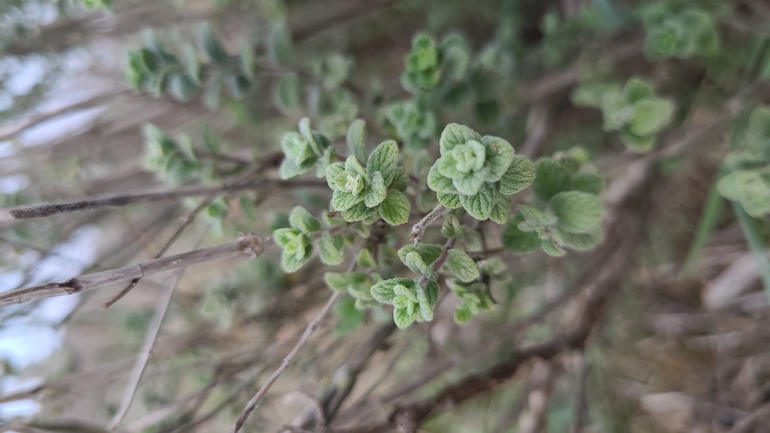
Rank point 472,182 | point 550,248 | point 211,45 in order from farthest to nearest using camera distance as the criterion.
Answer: point 211,45 → point 550,248 → point 472,182

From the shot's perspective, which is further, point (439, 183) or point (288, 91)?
point (288, 91)

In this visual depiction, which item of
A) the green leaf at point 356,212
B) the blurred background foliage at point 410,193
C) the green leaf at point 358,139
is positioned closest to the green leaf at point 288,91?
the blurred background foliage at point 410,193

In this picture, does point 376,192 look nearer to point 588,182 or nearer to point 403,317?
point 403,317

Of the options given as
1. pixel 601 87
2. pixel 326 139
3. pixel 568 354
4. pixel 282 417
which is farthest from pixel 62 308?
pixel 601 87

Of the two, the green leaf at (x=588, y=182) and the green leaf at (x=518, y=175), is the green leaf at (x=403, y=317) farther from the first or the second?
the green leaf at (x=588, y=182)

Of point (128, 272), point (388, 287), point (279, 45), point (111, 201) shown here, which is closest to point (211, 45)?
point (279, 45)

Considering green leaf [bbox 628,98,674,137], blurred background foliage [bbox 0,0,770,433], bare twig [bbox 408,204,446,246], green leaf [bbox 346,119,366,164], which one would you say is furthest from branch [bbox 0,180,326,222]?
green leaf [bbox 628,98,674,137]
